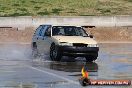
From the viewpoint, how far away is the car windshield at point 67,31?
2441 centimetres

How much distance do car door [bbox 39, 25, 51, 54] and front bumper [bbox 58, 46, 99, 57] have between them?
1.37 meters

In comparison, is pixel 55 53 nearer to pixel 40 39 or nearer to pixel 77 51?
pixel 77 51

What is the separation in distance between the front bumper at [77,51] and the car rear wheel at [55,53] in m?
0.16

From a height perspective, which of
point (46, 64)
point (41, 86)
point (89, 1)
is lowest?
point (89, 1)

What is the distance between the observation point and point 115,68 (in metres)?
20.6

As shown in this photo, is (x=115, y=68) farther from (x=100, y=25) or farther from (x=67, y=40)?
(x=100, y=25)

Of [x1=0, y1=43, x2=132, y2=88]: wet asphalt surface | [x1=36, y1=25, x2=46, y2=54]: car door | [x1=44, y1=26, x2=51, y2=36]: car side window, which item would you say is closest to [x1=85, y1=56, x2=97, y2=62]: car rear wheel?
[x1=0, y1=43, x2=132, y2=88]: wet asphalt surface

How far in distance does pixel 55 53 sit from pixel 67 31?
4.92ft

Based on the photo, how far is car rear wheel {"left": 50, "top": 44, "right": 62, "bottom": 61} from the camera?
2312 centimetres

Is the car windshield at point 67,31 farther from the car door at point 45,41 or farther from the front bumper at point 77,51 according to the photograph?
the front bumper at point 77,51

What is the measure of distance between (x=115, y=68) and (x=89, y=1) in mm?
36169

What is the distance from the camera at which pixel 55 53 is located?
23.4 m

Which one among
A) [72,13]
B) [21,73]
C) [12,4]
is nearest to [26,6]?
[12,4]

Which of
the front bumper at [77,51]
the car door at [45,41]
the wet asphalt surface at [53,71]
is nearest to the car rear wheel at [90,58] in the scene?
the wet asphalt surface at [53,71]
